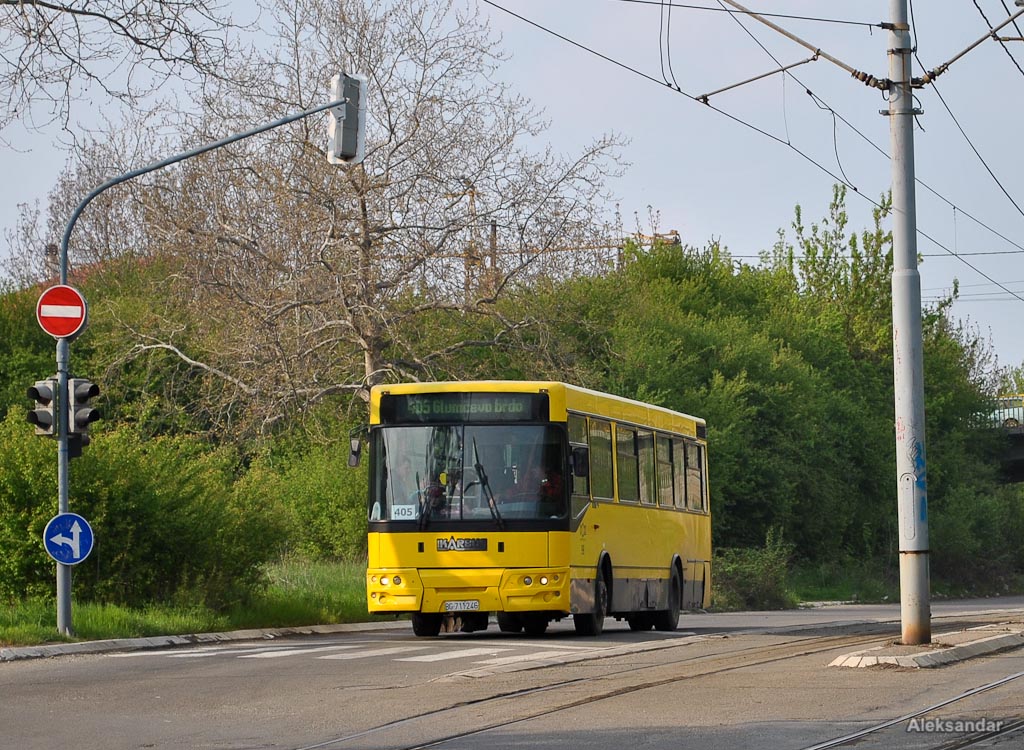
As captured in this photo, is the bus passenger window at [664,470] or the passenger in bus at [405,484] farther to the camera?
the bus passenger window at [664,470]

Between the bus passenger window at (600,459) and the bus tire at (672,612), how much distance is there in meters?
3.52

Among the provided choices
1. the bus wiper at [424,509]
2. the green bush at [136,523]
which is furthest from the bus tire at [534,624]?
the green bush at [136,523]

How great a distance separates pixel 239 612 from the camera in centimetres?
2402

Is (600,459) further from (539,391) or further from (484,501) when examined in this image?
(484,501)

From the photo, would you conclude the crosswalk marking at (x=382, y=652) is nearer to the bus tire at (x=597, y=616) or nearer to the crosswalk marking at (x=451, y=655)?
the crosswalk marking at (x=451, y=655)

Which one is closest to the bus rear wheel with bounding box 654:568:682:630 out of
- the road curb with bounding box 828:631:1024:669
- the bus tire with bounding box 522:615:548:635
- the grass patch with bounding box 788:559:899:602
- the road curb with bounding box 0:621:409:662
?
the bus tire with bounding box 522:615:548:635

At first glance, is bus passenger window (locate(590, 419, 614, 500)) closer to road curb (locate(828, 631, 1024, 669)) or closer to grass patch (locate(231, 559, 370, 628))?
road curb (locate(828, 631, 1024, 669))

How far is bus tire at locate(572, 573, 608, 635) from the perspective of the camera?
21.9 meters

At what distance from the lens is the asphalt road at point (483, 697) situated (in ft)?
35.0

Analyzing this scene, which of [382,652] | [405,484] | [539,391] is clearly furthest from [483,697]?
[539,391]

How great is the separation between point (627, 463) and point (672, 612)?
10.8 feet

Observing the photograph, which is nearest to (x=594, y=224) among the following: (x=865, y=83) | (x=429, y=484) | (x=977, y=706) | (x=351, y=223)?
(x=351, y=223)

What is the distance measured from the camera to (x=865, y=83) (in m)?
17.4

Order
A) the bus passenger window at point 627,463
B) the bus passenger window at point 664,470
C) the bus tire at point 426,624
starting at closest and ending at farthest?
1. the bus tire at point 426,624
2. the bus passenger window at point 627,463
3. the bus passenger window at point 664,470
